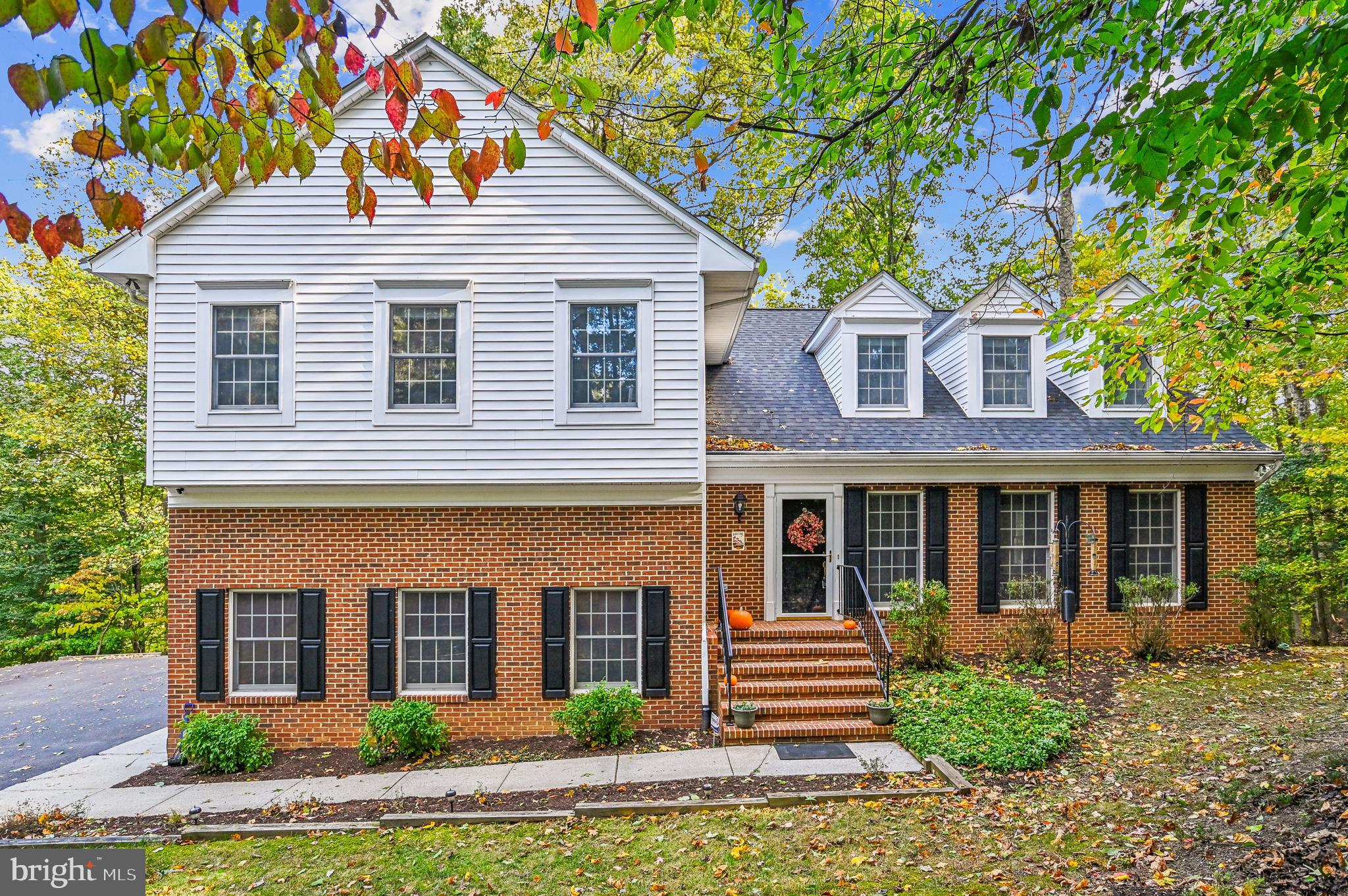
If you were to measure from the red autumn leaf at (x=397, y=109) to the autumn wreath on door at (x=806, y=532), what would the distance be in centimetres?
869

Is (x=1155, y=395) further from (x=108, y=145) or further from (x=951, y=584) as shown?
(x=108, y=145)

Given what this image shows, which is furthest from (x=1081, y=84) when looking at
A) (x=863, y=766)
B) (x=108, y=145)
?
(x=863, y=766)

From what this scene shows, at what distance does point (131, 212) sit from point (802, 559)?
9348 mm

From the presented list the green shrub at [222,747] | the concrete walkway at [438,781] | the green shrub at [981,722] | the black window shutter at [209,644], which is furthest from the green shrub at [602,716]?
the black window shutter at [209,644]

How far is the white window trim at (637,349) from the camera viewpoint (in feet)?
26.0

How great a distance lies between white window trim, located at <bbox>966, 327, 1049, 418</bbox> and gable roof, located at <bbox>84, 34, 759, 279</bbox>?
17.7 ft

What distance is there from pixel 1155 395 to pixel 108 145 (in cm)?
841

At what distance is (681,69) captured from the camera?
17141mm

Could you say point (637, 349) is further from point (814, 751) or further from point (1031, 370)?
point (1031, 370)

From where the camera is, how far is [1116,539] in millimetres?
10805

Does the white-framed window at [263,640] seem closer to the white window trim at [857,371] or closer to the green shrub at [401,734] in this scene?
the green shrub at [401,734]

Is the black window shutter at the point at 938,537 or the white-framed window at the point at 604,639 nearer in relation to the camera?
the white-framed window at the point at 604,639

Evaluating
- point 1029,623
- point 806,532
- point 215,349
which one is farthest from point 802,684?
point 215,349

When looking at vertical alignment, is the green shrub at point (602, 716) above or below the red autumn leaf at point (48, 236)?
below
